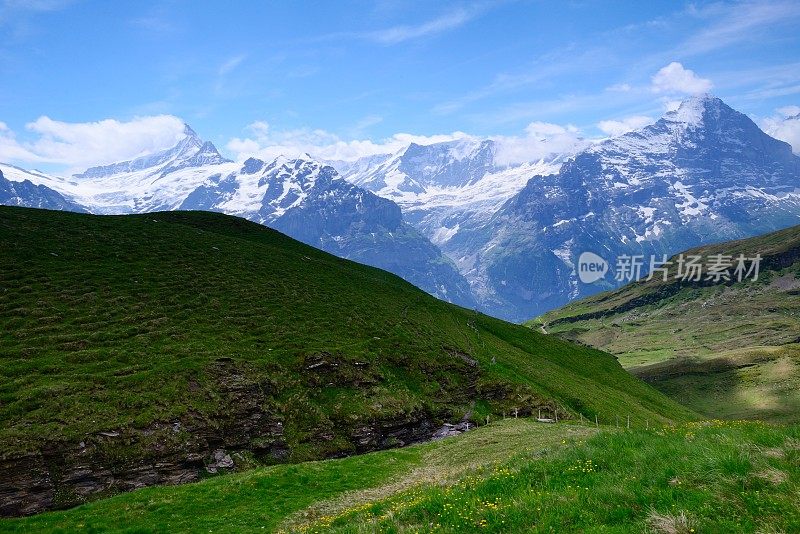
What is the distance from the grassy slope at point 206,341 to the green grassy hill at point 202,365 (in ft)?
0.67

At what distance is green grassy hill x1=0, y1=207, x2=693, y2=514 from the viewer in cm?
3609

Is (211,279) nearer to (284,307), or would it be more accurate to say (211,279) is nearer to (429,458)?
(284,307)

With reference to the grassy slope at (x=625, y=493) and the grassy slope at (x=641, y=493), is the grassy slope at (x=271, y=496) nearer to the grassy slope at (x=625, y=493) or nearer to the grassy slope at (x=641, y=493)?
the grassy slope at (x=625, y=493)

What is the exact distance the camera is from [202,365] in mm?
47219

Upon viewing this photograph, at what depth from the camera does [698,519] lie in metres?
10.6

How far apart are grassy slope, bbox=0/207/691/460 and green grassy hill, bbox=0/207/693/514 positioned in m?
0.20

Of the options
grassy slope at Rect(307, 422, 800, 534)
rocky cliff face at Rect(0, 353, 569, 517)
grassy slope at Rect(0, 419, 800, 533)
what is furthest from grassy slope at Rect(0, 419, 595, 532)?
grassy slope at Rect(307, 422, 800, 534)

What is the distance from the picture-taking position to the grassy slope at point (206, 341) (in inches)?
1592

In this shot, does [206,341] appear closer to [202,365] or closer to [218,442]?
[202,365]

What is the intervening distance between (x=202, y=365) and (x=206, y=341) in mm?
5846

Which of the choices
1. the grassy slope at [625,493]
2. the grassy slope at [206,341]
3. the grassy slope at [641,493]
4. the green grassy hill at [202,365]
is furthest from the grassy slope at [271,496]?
the grassy slope at [206,341]

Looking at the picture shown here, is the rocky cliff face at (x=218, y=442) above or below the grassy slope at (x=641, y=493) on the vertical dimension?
below

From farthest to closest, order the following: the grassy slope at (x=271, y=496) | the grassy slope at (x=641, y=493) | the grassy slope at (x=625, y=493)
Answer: the grassy slope at (x=271, y=496) < the grassy slope at (x=625, y=493) < the grassy slope at (x=641, y=493)

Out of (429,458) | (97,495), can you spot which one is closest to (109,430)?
(97,495)
